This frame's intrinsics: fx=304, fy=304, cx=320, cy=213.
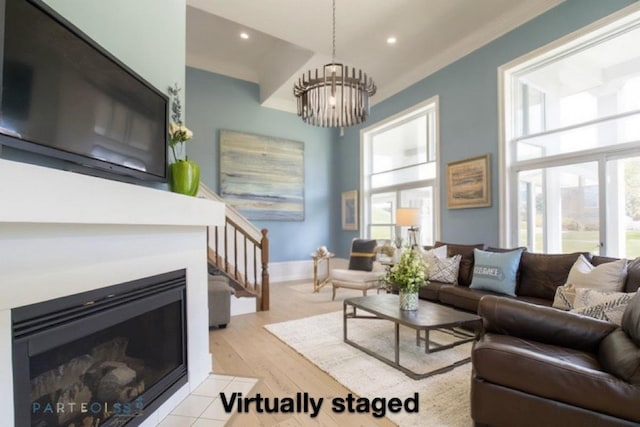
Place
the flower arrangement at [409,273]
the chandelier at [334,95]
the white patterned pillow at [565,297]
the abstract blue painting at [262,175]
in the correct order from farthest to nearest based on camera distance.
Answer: the abstract blue painting at [262,175]
the chandelier at [334,95]
the flower arrangement at [409,273]
the white patterned pillow at [565,297]

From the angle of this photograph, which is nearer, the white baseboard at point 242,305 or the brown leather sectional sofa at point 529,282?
the brown leather sectional sofa at point 529,282

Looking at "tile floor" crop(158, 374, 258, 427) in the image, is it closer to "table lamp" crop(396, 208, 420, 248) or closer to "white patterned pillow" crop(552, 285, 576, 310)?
"white patterned pillow" crop(552, 285, 576, 310)

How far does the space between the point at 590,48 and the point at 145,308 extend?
4749 millimetres

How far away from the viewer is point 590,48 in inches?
128

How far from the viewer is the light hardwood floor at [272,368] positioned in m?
1.83

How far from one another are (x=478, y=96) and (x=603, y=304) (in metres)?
3.04

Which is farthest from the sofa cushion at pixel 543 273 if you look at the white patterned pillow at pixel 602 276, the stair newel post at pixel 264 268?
the stair newel post at pixel 264 268

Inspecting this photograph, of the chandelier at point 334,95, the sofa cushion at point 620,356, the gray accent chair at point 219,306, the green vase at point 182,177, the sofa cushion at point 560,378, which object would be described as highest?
the chandelier at point 334,95

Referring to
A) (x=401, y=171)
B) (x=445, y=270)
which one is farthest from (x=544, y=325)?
(x=401, y=171)

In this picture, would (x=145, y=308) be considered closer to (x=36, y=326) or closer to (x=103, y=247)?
(x=103, y=247)

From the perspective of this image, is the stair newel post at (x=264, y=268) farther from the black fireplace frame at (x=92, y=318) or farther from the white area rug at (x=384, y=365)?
the black fireplace frame at (x=92, y=318)

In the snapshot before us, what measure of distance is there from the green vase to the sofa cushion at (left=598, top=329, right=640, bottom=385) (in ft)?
8.42

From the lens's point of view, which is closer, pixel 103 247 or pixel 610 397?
pixel 610 397

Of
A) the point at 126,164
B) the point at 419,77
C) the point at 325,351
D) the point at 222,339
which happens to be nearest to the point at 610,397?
the point at 325,351
